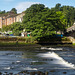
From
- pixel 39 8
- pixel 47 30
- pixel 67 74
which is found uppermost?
pixel 39 8

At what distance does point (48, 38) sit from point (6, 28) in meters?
80.8

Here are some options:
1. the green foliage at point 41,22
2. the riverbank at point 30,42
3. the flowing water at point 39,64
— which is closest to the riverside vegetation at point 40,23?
the green foliage at point 41,22

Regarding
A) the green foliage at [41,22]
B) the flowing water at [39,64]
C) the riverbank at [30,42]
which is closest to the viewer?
the flowing water at [39,64]

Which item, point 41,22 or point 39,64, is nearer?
point 39,64

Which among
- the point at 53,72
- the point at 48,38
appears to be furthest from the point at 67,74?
the point at 48,38

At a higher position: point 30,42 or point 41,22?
point 41,22

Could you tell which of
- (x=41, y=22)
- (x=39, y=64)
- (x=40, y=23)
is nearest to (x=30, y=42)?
(x=40, y=23)

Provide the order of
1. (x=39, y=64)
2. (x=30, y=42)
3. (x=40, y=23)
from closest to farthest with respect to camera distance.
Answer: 1. (x=39, y=64)
2. (x=30, y=42)
3. (x=40, y=23)

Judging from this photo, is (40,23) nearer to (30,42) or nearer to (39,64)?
(30,42)

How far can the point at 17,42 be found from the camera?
92.2 m

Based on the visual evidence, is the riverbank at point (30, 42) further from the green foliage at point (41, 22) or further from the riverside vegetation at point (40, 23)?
the green foliage at point (41, 22)

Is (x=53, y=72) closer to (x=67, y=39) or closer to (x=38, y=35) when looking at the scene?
(x=38, y=35)

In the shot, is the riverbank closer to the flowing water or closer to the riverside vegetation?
the riverside vegetation

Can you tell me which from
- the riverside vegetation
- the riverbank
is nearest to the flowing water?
the riverbank
